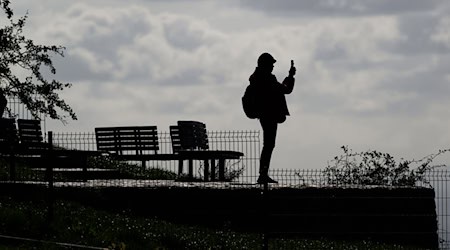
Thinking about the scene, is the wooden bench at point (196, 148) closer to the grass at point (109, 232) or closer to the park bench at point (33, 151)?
the park bench at point (33, 151)

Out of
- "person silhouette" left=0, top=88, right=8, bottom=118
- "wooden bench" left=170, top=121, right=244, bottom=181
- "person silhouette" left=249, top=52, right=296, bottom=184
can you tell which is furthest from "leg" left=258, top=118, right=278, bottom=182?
"person silhouette" left=0, top=88, right=8, bottom=118

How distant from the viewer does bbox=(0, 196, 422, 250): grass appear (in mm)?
21812

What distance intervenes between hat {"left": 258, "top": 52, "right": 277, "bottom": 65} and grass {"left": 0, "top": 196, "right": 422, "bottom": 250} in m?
3.18

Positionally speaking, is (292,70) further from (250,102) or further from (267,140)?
(267,140)

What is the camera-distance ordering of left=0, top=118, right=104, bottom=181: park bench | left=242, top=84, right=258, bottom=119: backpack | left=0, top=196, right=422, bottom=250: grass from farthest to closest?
left=0, top=118, right=104, bottom=181: park bench, left=242, top=84, right=258, bottom=119: backpack, left=0, top=196, right=422, bottom=250: grass

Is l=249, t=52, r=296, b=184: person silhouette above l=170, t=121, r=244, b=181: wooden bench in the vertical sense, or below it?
above

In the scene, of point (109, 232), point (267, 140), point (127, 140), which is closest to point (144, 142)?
point (127, 140)

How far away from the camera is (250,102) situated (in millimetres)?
26297

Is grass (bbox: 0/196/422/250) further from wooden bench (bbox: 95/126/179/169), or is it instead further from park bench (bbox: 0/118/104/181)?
wooden bench (bbox: 95/126/179/169)

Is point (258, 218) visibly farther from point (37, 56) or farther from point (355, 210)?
point (37, 56)

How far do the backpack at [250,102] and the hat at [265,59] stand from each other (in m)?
0.49

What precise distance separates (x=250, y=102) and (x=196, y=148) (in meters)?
5.36

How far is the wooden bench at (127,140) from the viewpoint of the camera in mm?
32750

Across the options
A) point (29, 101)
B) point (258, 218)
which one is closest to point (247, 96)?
point (258, 218)
